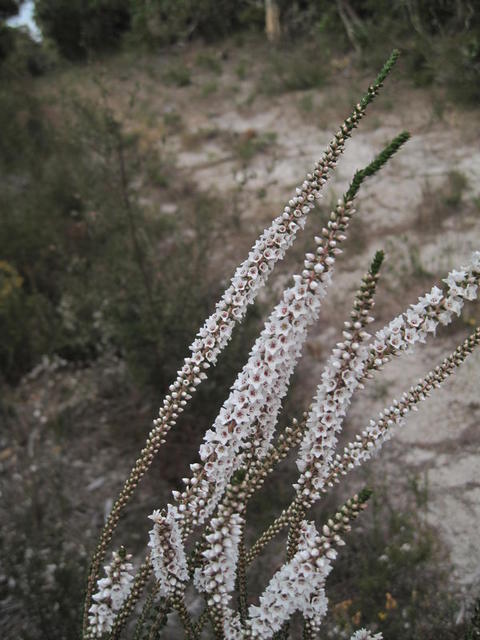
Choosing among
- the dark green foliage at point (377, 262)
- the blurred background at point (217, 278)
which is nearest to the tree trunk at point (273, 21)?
the blurred background at point (217, 278)

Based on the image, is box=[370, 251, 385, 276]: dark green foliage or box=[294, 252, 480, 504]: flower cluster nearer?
box=[370, 251, 385, 276]: dark green foliage

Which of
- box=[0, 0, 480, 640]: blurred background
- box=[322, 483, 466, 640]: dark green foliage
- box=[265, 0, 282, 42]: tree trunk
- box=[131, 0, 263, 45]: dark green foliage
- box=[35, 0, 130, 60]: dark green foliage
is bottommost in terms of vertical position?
box=[322, 483, 466, 640]: dark green foliage

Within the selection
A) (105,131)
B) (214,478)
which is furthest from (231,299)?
(105,131)

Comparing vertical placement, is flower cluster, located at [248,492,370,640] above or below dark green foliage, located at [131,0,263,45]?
below

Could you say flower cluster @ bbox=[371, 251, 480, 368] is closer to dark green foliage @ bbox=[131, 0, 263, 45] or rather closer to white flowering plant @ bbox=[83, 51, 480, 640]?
white flowering plant @ bbox=[83, 51, 480, 640]

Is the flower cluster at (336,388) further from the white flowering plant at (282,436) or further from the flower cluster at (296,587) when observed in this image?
the flower cluster at (296,587)

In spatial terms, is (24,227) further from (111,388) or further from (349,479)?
(349,479)

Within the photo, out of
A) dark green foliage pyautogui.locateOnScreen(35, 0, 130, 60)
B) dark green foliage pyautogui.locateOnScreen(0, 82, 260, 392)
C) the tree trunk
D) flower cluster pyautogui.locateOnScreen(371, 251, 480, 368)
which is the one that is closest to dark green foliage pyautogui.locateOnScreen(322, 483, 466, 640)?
dark green foliage pyautogui.locateOnScreen(0, 82, 260, 392)
